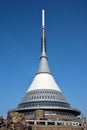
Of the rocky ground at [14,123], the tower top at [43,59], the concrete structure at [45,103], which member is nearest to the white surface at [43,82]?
the concrete structure at [45,103]

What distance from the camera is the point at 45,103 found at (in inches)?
2815

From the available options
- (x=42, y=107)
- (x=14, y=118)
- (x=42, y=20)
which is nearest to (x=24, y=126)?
(x=14, y=118)

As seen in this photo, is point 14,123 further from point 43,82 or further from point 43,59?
point 43,59

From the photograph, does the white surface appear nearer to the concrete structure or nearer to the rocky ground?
the concrete structure

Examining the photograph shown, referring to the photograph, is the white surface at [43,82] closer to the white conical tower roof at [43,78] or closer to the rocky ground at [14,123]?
the white conical tower roof at [43,78]

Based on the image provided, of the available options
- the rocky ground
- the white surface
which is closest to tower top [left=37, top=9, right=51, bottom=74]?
the white surface

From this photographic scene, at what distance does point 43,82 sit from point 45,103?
29.1 feet

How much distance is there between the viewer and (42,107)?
69938 millimetres

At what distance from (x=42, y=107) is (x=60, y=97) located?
791 centimetres

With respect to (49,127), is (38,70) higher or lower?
higher

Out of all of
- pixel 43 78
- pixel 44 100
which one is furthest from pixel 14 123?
pixel 43 78

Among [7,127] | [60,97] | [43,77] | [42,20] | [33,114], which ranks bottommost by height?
[7,127]

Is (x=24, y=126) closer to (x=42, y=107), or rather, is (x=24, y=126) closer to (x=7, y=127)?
(x=7, y=127)

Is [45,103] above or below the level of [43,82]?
below
